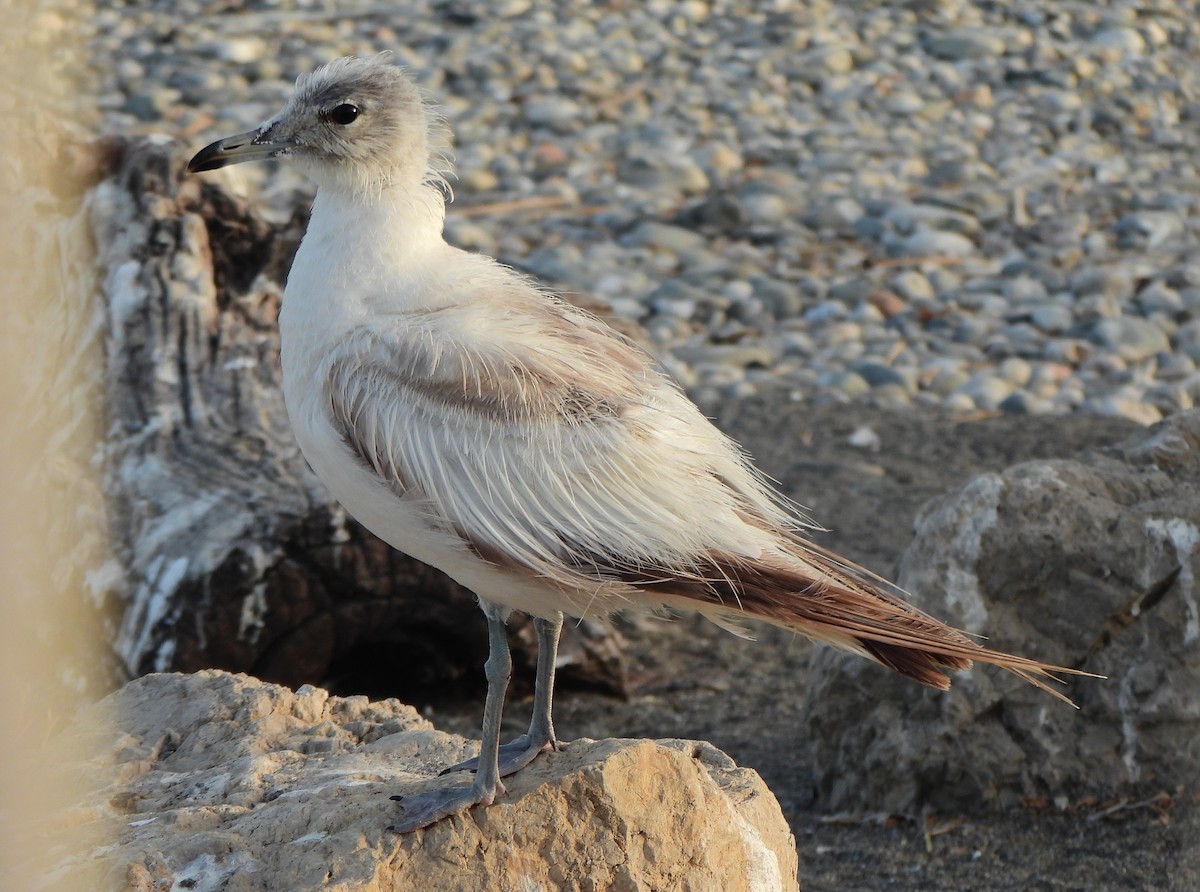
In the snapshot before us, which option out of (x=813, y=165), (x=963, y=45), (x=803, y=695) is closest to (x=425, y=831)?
(x=803, y=695)

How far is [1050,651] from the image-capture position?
495 cm

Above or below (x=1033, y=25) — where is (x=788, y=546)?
above

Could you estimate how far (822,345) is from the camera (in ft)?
32.0

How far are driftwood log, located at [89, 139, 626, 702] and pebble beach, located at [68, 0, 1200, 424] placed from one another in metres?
2.61

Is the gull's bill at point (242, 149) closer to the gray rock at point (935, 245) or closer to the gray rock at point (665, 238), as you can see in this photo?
the gray rock at point (665, 238)

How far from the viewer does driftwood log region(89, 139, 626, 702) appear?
18.5 ft

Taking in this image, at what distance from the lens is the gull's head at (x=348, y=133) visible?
401 centimetres

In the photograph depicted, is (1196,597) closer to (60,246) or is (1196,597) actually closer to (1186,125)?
(60,246)

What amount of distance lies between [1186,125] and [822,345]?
493cm

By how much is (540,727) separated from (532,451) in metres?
0.74

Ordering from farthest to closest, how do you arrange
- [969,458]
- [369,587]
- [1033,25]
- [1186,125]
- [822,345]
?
1. [1033,25]
2. [1186,125]
3. [822,345]
4. [969,458]
5. [369,587]

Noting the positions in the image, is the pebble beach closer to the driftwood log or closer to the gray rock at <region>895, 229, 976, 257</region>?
the gray rock at <region>895, 229, 976, 257</region>

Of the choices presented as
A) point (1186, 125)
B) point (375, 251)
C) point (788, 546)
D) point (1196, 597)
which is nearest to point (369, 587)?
point (375, 251)

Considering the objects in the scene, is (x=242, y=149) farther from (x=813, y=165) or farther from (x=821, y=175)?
(x=813, y=165)
